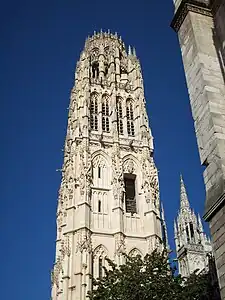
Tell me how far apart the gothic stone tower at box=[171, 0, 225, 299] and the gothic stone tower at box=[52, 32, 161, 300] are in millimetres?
18348

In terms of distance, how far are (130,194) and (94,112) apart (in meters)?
7.56

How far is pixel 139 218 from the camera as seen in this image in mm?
31234

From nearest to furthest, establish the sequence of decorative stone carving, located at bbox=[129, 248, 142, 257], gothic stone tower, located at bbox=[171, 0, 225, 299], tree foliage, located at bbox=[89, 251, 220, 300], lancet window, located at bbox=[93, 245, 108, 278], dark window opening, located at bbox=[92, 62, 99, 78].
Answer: gothic stone tower, located at bbox=[171, 0, 225, 299]
tree foliage, located at bbox=[89, 251, 220, 300]
lancet window, located at bbox=[93, 245, 108, 278]
decorative stone carving, located at bbox=[129, 248, 142, 257]
dark window opening, located at bbox=[92, 62, 99, 78]

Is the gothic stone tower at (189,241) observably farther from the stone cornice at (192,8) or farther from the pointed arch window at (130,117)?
the stone cornice at (192,8)

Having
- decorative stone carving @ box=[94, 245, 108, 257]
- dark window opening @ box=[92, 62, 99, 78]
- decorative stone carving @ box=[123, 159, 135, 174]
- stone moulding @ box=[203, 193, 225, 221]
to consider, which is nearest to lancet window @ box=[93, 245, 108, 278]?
decorative stone carving @ box=[94, 245, 108, 257]

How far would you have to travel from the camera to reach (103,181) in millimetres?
32312

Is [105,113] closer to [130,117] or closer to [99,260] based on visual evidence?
[130,117]

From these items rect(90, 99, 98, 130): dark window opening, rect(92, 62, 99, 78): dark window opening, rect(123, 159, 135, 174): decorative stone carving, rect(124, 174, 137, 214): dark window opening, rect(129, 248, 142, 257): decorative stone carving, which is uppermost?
rect(92, 62, 99, 78): dark window opening

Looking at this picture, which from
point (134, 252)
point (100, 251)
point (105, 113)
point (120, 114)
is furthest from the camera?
point (120, 114)

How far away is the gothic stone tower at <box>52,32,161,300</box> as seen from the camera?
28500 millimetres

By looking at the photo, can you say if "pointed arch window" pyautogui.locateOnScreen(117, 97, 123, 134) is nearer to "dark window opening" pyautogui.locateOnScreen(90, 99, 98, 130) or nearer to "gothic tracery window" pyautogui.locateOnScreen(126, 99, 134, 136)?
"gothic tracery window" pyautogui.locateOnScreen(126, 99, 134, 136)

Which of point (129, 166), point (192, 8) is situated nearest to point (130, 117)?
point (129, 166)

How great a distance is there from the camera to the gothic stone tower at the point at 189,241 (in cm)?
4200

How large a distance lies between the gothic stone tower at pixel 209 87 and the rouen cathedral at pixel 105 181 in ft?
59.9
